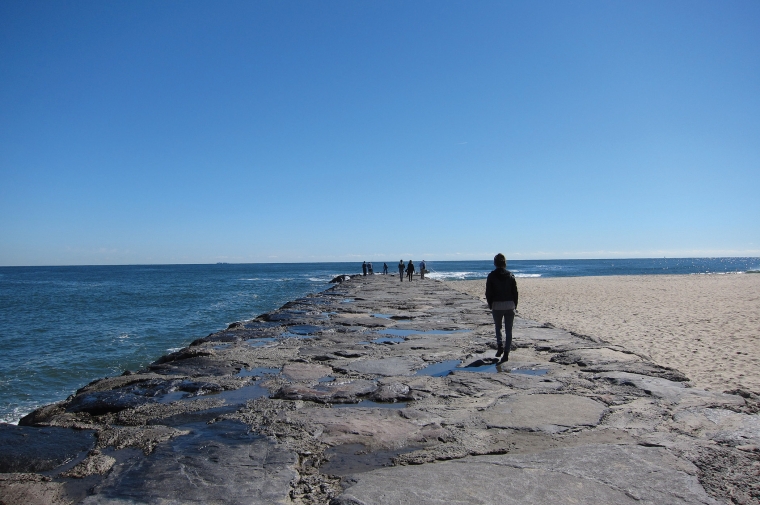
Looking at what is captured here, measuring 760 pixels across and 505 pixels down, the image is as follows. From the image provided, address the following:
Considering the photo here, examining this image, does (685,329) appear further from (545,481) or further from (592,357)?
(545,481)

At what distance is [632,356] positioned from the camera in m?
7.02

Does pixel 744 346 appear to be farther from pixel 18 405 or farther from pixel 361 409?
pixel 18 405

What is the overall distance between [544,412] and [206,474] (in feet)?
10.0

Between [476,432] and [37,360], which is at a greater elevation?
[476,432]

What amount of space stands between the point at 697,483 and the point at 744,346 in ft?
22.9

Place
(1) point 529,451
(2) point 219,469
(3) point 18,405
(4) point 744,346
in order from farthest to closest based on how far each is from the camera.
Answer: (4) point 744,346
(3) point 18,405
(1) point 529,451
(2) point 219,469

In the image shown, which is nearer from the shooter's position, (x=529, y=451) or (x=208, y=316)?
(x=529, y=451)

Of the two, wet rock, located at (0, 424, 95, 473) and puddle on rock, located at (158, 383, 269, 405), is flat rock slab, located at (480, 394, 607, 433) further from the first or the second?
Answer: wet rock, located at (0, 424, 95, 473)

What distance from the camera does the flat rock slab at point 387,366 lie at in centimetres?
638

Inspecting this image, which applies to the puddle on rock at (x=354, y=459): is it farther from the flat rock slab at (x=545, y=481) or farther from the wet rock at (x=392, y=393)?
the wet rock at (x=392, y=393)

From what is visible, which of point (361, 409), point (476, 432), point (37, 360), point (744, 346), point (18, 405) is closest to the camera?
point (476, 432)

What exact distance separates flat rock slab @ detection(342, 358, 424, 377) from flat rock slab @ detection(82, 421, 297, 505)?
2.67 m

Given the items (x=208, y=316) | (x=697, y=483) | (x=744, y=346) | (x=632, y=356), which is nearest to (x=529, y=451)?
(x=697, y=483)

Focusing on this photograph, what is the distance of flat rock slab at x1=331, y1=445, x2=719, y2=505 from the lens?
2.80 meters
